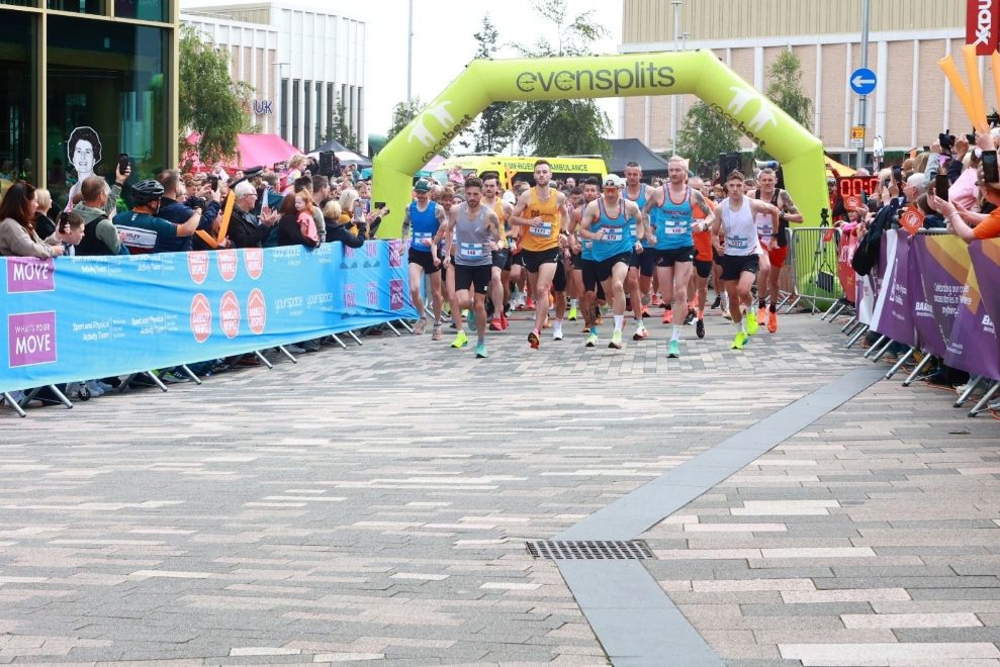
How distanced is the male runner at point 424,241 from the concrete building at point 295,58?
95099mm

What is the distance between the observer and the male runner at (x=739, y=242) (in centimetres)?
1766

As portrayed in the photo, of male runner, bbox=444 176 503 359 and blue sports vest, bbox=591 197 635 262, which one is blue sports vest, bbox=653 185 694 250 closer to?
blue sports vest, bbox=591 197 635 262

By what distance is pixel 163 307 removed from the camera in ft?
46.1

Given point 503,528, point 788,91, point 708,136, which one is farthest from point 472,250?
point 788,91

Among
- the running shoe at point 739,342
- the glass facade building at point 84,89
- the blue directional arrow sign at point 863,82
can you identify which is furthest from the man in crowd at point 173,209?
the blue directional arrow sign at point 863,82

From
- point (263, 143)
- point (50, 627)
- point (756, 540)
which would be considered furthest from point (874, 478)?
point (263, 143)

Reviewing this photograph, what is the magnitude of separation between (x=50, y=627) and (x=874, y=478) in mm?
4432

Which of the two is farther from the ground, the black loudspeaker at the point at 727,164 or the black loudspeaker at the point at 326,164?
the black loudspeaker at the point at 727,164

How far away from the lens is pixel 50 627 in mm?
5230

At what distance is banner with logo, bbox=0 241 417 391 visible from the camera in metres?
12.1

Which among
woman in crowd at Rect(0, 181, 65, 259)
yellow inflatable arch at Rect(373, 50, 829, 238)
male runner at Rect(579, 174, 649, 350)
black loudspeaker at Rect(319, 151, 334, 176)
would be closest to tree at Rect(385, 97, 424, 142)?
black loudspeaker at Rect(319, 151, 334, 176)

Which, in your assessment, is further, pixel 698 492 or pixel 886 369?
pixel 886 369

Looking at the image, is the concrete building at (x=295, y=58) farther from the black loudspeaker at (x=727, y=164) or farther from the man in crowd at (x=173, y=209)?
the man in crowd at (x=173, y=209)

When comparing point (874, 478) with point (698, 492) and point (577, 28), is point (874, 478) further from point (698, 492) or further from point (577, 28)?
point (577, 28)
